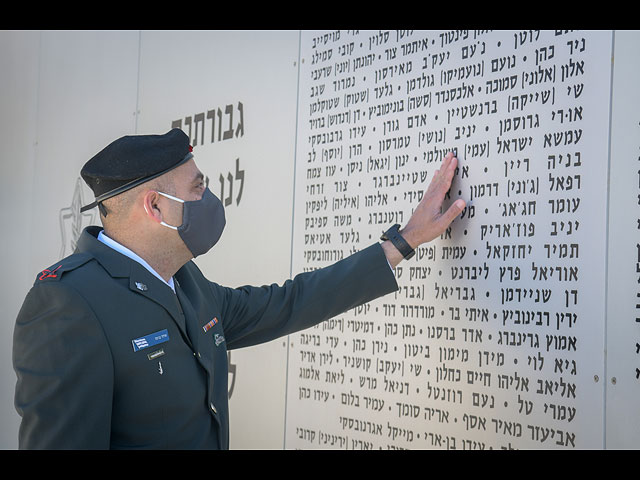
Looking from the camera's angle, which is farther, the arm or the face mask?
the arm

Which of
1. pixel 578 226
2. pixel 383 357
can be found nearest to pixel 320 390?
pixel 383 357

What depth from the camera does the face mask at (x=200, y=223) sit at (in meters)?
2.06

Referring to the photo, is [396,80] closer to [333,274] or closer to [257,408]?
[333,274]

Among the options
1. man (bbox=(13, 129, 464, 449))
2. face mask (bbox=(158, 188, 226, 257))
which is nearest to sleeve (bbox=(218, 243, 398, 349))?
man (bbox=(13, 129, 464, 449))

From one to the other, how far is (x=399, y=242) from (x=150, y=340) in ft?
2.53

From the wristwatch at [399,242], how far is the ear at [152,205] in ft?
2.18

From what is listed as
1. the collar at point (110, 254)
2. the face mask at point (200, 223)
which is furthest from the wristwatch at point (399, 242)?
the collar at point (110, 254)

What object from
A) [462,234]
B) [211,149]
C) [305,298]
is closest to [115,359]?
[305,298]

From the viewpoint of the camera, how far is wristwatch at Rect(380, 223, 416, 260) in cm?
229

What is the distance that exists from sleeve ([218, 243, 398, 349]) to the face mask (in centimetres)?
30

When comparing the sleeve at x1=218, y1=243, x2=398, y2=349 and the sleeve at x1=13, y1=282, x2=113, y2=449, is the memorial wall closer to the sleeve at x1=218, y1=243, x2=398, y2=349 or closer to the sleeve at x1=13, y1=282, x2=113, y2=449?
the sleeve at x1=218, y1=243, x2=398, y2=349

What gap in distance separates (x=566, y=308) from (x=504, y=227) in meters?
0.29

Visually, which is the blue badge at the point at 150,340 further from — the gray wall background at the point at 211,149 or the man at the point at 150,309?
the gray wall background at the point at 211,149

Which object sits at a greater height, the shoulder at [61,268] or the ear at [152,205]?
the ear at [152,205]
